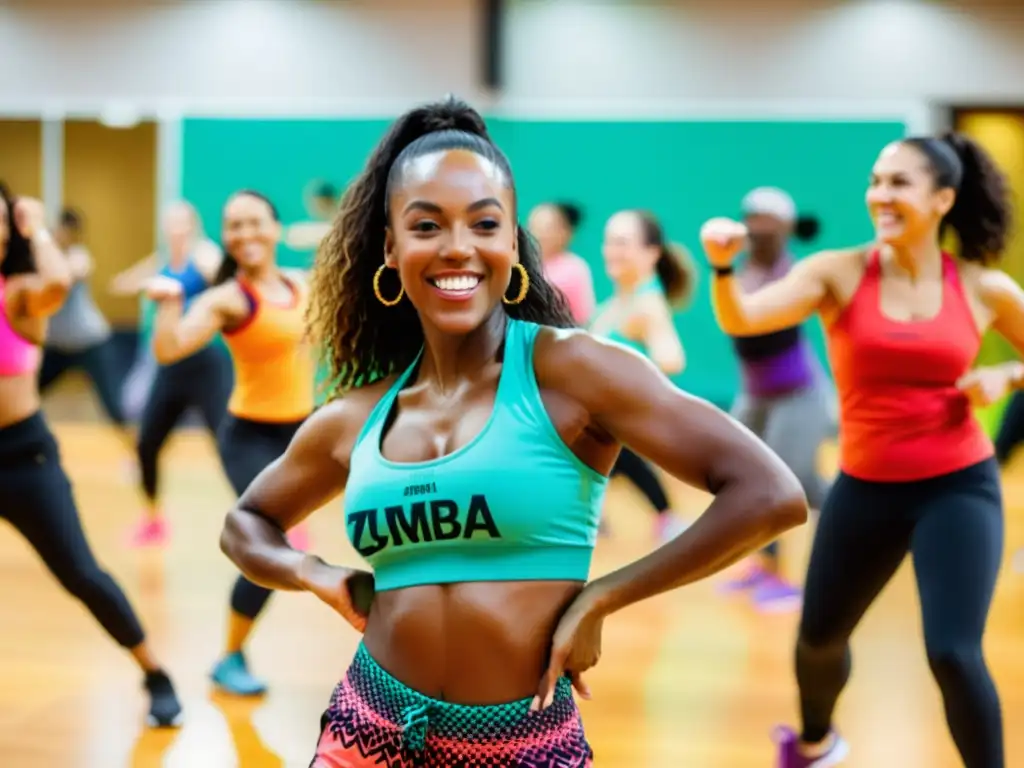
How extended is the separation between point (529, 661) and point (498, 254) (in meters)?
0.50

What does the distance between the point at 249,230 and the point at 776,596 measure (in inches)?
101

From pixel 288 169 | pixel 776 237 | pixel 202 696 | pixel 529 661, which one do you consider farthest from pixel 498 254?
pixel 288 169

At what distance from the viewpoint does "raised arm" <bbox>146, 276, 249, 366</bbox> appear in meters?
4.00

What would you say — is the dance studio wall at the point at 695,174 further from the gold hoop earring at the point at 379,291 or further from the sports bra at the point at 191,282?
the gold hoop earring at the point at 379,291

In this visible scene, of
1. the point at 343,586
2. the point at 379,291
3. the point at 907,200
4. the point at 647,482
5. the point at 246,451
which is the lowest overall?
the point at 647,482

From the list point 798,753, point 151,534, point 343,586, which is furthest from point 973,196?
point 151,534

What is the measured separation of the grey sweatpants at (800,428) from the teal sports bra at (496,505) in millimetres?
3755

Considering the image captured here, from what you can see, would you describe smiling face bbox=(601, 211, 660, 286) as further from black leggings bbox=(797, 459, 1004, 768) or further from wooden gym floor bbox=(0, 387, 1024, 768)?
black leggings bbox=(797, 459, 1004, 768)

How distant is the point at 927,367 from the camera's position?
3004 millimetres

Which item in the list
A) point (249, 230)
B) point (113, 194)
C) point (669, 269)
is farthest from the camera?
point (113, 194)

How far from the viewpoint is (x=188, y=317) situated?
4.19 metres

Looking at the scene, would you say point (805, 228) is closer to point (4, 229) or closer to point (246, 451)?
point (246, 451)

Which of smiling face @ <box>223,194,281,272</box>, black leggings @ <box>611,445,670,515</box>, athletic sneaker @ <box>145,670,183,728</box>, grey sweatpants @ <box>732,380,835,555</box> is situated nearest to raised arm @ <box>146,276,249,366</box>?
smiling face @ <box>223,194,281,272</box>

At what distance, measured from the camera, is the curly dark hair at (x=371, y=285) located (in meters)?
1.89
